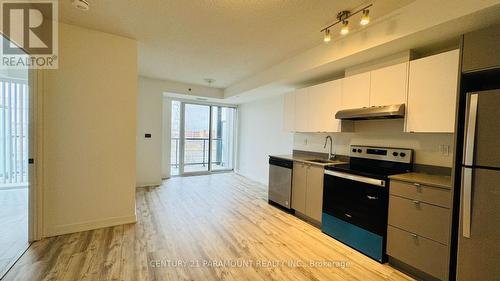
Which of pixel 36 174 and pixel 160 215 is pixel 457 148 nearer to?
pixel 160 215

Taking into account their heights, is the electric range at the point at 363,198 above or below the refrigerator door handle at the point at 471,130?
below

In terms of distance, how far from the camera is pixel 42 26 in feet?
8.16

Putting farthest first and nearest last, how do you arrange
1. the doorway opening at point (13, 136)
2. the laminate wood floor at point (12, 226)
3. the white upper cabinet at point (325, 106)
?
1. the doorway opening at point (13, 136)
2. the white upper cabinet at point (325, 106)
3. the laminate wood floor at point (12, 226)

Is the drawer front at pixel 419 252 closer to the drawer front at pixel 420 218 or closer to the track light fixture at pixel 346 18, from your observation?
the drawer front at pixel 420 218

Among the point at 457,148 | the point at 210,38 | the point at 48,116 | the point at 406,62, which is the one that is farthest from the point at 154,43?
the point at 457,148

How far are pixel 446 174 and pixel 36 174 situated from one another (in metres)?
4.35

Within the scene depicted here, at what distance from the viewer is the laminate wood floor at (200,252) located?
6.64ft

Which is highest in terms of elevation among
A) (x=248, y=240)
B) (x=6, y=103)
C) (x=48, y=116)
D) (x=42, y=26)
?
(x=42, y=26)

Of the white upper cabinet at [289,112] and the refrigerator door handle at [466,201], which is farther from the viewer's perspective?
the white upper cabinet at [289,112]

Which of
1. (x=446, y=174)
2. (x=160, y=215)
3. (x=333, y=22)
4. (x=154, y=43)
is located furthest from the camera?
(x=160, y=215)

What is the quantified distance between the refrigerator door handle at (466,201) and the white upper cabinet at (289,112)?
2.51m

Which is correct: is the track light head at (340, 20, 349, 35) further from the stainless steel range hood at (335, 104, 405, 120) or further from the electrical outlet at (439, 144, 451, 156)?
the electrical outlet at (439, 144, 451, 156)

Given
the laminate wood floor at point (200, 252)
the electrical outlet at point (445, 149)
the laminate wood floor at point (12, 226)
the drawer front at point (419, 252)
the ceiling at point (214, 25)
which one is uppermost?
the ceiling at point (214, 25)

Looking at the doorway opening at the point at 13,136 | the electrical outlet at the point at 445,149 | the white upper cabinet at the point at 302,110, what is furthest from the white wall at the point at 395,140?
the doorway opening at the point at 13,136
